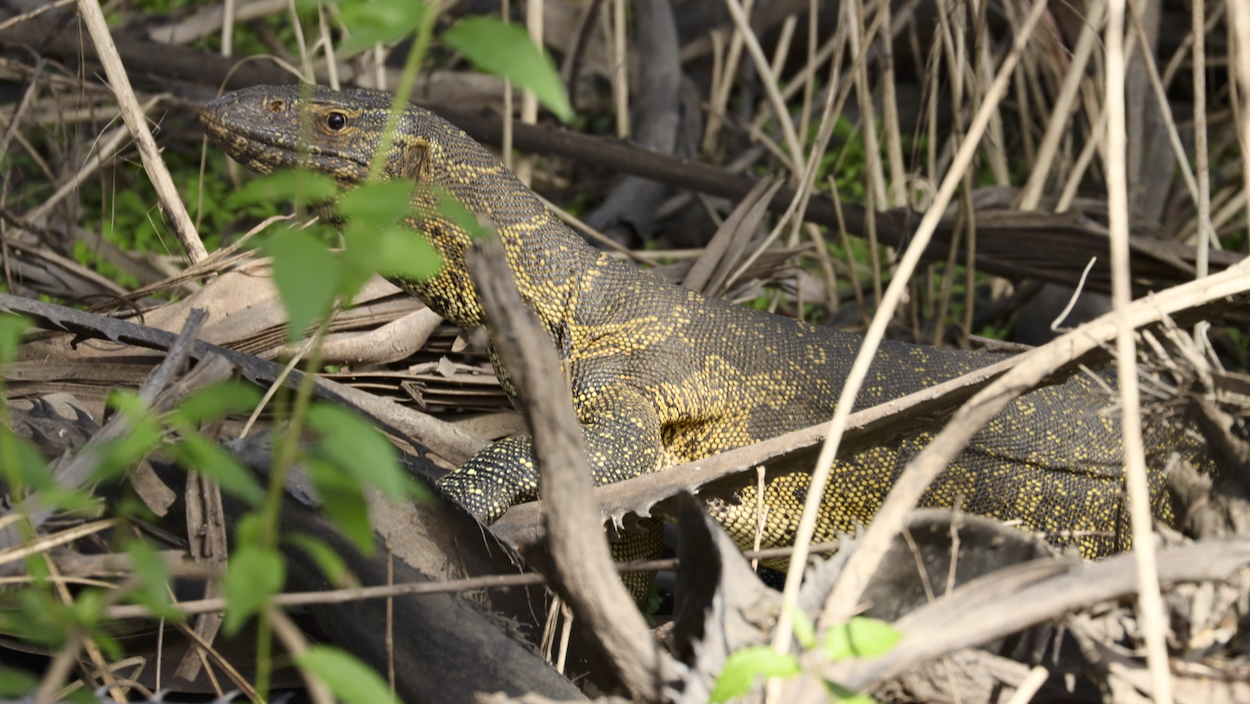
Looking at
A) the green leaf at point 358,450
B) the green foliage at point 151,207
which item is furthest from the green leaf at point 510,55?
the green foliage at point 151,207

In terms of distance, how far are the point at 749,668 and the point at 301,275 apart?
2.37ft

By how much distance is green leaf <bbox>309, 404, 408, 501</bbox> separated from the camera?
41.5 inches

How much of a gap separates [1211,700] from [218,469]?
143 cm

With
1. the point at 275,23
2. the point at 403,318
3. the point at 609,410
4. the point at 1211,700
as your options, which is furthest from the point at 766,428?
the point at 275,23

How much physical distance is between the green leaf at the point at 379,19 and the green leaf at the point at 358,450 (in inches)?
15.9

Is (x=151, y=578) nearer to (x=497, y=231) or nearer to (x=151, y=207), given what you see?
(x=497, y=231)

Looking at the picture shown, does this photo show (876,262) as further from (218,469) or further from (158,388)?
(218,469)

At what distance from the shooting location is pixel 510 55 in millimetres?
1085

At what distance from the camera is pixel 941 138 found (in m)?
7.01

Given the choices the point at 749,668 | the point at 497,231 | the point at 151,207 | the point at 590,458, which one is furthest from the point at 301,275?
the point at 151,207

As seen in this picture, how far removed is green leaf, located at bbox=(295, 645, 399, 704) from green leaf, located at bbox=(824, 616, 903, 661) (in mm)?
548

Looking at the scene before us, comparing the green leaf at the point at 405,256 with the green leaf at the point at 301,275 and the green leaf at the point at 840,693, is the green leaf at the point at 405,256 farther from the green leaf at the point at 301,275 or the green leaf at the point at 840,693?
the green leaf at the point at 840,693

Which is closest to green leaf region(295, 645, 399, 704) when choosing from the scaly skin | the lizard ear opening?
the scaly skin

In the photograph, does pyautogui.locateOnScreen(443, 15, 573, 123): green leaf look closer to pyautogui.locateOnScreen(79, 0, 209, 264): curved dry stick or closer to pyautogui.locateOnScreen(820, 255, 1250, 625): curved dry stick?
pyautogui.locateOnScreen(820, 255, 1250, 625): curved dry stick
